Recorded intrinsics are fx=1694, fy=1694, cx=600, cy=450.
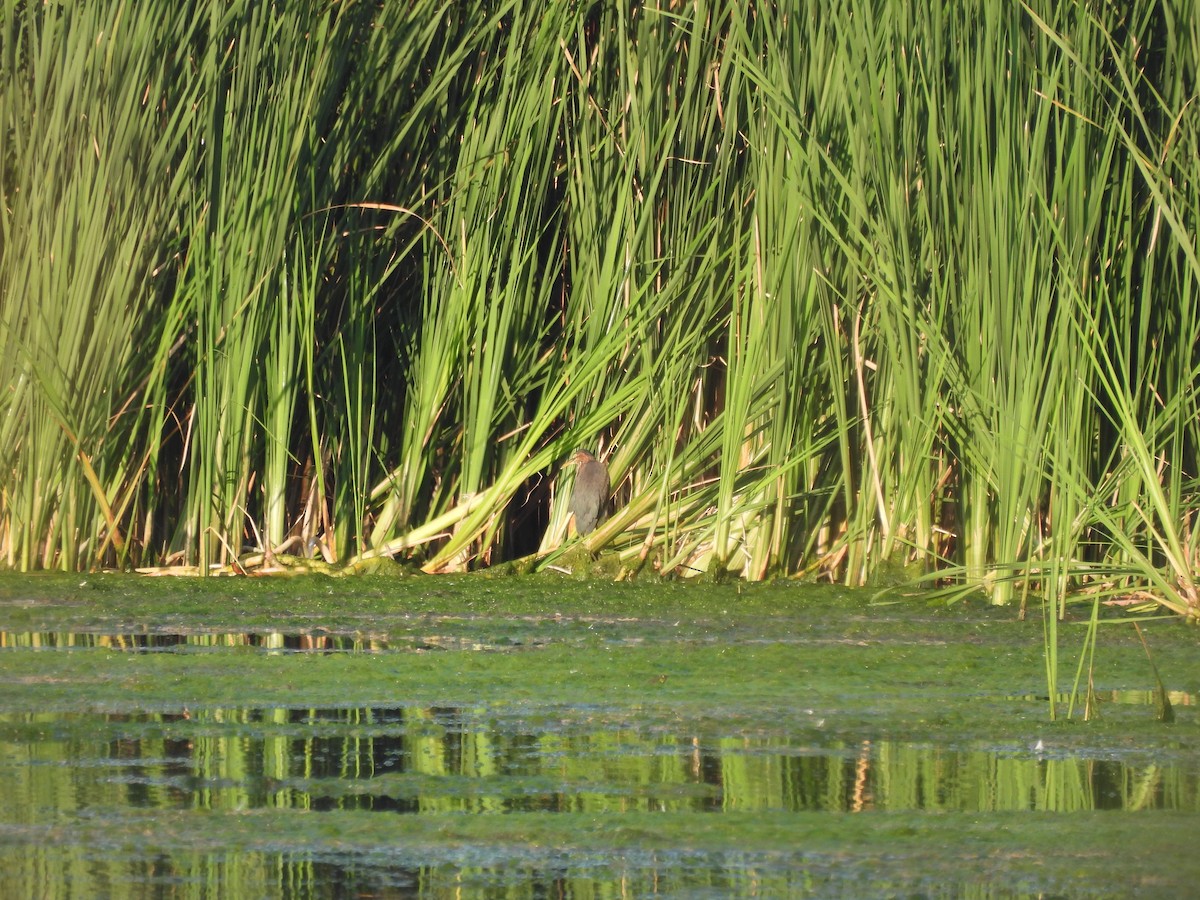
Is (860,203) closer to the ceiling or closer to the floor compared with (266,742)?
closer to the ceiling

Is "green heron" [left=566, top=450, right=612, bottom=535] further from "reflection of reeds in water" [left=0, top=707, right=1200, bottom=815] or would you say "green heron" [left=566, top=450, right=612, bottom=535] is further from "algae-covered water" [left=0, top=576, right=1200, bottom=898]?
"reflection of reeds in water" [left=0, top=707, right=1200, bottom=815]

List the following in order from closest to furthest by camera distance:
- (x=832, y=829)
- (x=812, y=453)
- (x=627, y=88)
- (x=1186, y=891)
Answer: (x=1186, y=891) → (x=832, y=829) → (x=812, y=453) → (x=627, y=88)

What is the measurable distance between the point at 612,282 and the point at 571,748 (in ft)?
8.26

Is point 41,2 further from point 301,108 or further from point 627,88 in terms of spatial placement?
point 627,88

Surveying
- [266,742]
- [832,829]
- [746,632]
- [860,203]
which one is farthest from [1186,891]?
[860,203]

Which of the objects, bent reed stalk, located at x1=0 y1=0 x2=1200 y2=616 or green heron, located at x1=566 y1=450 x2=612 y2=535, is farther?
green heron, located at x1=566 y1=450 x2=612 y2=535

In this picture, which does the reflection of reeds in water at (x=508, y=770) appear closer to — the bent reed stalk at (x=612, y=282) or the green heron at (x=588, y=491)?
the bent reed stalk at (x=612, y=282)

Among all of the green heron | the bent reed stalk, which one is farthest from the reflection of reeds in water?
the green heron

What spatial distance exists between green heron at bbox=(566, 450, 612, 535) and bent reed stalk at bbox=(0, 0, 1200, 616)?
62mm

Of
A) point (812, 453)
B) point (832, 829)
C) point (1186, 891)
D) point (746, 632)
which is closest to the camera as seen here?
point (1186, 891)

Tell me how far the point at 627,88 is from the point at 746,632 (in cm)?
201

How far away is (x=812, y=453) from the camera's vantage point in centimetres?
517

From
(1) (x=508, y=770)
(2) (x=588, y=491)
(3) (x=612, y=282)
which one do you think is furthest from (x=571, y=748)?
(3) (x=612, y=282)

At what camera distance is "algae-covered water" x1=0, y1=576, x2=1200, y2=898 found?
2.51 meters
